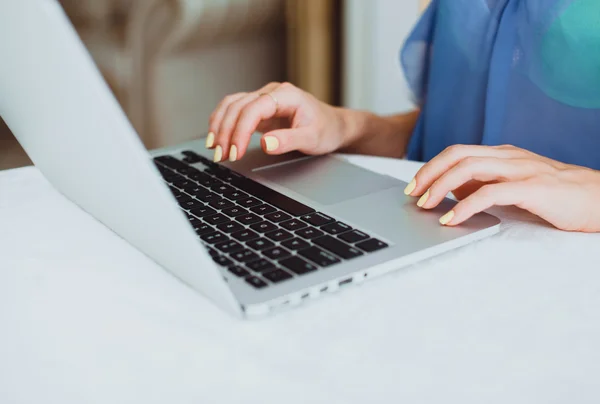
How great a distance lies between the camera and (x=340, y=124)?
92cm

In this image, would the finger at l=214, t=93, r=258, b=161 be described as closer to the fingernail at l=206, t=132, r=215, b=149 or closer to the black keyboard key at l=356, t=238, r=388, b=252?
the fingernail at l=206, t=132, r=215, b=149

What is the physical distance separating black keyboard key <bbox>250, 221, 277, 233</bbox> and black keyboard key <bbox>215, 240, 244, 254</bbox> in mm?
35

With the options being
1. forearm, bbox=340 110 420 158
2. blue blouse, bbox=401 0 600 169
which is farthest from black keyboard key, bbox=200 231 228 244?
blue blouse, bbox=401 0 600 169

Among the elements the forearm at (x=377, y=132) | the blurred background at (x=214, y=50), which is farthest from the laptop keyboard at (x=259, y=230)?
the blurred background at (x=214, y=50)

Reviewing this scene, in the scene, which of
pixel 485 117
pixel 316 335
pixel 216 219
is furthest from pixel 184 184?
pixel 485 117

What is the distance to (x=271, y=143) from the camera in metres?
0.78

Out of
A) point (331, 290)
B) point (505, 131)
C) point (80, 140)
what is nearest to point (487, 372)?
point (331, 290)

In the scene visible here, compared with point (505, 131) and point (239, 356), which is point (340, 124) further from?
point (239, 356)

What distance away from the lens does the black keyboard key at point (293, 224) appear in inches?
23.8

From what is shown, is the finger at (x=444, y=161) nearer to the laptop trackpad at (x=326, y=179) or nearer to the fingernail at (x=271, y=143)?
the laptop trackpad at (x=326, y=179)

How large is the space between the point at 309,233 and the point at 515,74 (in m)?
0.50

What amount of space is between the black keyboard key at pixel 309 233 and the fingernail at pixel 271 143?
8.0 inches

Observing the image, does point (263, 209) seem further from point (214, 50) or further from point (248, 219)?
point (214, 50)

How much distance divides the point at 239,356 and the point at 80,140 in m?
0.20
